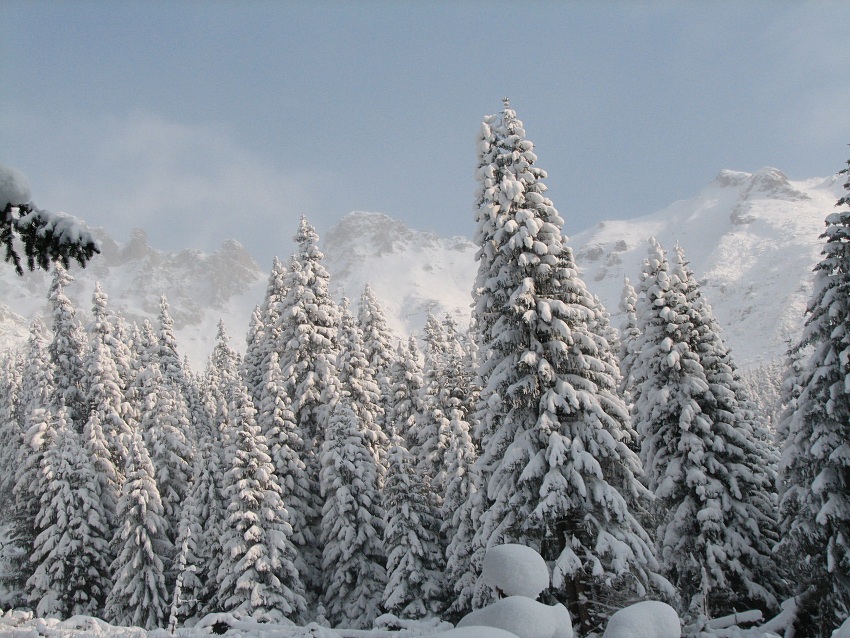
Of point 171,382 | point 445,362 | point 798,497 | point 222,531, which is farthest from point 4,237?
point 171,382

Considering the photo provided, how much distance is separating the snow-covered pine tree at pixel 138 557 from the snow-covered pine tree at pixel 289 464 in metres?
6.69

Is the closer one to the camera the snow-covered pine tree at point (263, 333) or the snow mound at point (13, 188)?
the snow mound at point (13, 188)

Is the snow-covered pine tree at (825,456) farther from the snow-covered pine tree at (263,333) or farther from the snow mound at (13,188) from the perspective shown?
the snow-covered pine tree at (263,333)

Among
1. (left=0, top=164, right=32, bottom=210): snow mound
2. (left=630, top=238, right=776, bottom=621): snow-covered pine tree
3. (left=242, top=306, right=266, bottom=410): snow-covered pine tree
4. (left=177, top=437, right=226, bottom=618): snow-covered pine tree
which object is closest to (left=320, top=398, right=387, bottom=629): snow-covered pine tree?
(left=177, top=437, right=226, bottom=618): snow-covered pine tree

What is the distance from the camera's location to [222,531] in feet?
89.5

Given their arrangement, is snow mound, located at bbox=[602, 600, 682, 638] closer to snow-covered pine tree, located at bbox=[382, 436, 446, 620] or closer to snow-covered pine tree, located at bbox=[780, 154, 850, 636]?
snow-covered pine tree, located at bbox=[780, 154, 850, 636]

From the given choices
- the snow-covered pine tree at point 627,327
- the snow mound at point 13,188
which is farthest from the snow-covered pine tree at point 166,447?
the snow mound at point 13,188

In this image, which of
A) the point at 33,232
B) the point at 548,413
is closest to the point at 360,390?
the point at 548,413

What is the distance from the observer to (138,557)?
28484mm

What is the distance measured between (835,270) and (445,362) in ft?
51.4

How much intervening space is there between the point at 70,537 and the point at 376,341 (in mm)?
20308

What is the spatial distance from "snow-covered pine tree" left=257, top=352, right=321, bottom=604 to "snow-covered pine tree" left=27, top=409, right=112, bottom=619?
1010 cm

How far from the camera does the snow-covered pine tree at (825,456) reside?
16594 millimetres

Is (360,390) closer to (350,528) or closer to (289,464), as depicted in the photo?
(289,464)
